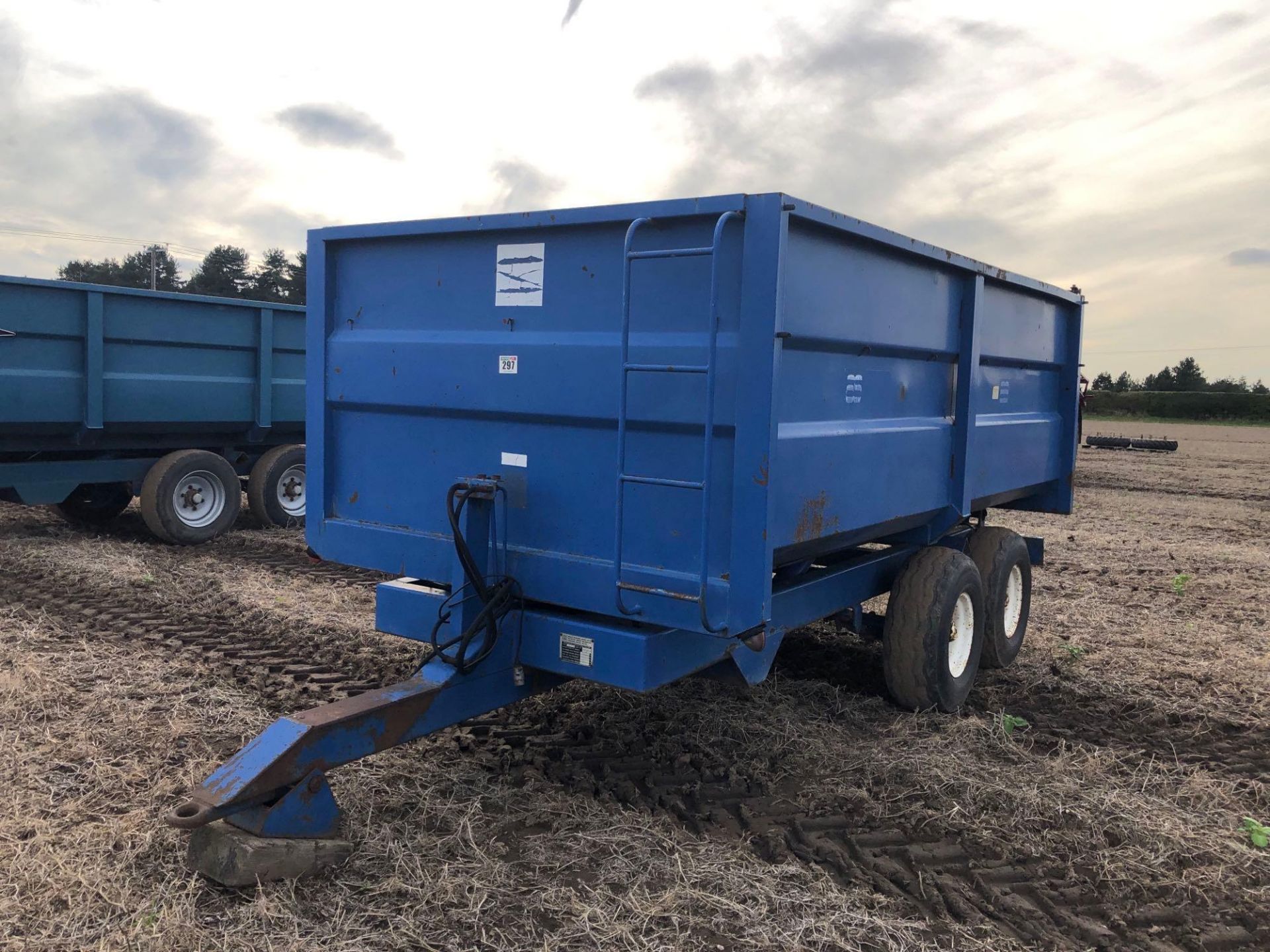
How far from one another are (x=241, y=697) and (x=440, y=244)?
2356 mm

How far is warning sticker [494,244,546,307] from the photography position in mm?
3541

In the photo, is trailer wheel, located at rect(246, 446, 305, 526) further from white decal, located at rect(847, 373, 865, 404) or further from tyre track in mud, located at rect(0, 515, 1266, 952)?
white decal, located at rect(847, 373, 865, 404)

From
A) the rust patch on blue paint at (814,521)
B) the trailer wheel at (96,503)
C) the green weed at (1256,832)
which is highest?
the rust patch on blue paint at (814,521)

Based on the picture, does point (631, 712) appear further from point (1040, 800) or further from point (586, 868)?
point (1040, 800)

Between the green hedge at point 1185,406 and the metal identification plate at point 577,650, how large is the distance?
43.0 metres

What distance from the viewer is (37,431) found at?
25.7 ft

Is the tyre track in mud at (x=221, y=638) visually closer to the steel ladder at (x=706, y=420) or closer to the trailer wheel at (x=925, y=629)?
the steel ladder at (x=706, y=420)

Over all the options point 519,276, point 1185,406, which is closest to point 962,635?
point 519,276

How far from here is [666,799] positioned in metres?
Answer: 3.64

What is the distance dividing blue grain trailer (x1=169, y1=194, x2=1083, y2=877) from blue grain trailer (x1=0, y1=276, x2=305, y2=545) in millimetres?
4802

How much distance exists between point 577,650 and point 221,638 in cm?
316

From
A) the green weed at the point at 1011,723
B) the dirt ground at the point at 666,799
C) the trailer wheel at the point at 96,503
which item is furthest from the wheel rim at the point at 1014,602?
the trailer wheel at the point at 96,503

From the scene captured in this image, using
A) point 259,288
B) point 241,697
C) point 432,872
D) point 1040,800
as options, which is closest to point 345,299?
point 241,697

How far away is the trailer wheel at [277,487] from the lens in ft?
30.4
